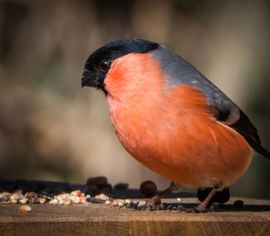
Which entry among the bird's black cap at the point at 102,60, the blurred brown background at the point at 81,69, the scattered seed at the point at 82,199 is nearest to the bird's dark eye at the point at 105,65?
the bird's black cap at the point at 102,60

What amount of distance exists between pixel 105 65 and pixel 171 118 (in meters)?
0.50

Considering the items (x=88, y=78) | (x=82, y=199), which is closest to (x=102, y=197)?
(x=82, y=199)

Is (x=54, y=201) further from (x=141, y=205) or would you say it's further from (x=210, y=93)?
(x=210, y=93)

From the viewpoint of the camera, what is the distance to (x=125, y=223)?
4266 millimetres

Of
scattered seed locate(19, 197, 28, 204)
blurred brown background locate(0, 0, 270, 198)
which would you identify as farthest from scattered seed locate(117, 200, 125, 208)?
blurred brown background locate(0, 0, 270, 198)

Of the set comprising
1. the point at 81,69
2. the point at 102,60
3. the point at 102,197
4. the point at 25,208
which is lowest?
the point at 102,197

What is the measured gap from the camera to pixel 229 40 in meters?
8.87

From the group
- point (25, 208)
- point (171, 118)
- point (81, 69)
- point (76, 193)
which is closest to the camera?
point (25, 208)

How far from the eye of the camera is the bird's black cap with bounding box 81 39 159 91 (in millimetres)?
5145

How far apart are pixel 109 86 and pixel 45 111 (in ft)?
11.2

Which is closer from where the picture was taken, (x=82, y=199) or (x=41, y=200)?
(x=41, y=200)

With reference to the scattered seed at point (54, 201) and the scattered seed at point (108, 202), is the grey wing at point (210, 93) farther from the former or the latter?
the scattered seed at point (54, 201)

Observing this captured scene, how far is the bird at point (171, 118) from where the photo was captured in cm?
491

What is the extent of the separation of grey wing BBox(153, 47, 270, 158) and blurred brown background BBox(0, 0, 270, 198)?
9.55ft
